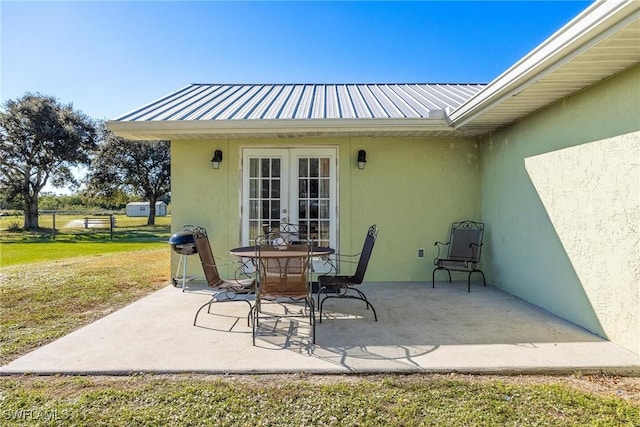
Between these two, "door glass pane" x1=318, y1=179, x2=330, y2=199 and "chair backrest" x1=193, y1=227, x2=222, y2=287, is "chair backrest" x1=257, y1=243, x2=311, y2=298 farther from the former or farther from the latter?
"door glass pane" x1=318, y1=179, x2=330, y2=199

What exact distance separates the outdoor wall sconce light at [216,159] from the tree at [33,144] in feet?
60.0

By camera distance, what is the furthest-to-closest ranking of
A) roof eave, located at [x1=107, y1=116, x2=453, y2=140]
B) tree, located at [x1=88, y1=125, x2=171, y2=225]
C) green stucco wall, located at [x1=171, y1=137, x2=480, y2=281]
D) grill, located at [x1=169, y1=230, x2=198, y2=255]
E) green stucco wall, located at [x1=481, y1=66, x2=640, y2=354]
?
1. tree, located at [x1=88, y1=125, x2=171, y2=225]
2. green stucco wall, located at [x1=171, y1=137, x2=480, y2=281]
3. grill, located at [x1=169, y1=230, x2=198, y2=255]
4. roof eave, located at [x1=107, y1=116, x2=453, y2=140]
5. green stucco wall, located at [x1=481, y1=66, x2=640, y2=354]

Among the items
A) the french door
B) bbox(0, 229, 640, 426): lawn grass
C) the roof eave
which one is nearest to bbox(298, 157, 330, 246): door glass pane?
the french door

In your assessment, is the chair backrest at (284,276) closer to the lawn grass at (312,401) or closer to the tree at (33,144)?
the lawn grass at (312,401)

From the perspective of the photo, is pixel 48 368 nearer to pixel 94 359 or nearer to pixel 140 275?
pixel 94 359

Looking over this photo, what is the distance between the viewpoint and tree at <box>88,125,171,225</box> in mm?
23938

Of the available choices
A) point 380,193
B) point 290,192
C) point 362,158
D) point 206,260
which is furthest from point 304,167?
point 206,260

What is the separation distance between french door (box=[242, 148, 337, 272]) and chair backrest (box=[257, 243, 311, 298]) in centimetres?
259

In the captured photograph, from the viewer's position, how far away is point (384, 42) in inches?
420

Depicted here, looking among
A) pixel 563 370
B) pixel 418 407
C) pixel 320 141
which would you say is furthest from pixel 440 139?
pixel 418 407

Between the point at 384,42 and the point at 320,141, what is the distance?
6.02 m

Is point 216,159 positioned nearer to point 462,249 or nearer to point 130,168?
point 462,249

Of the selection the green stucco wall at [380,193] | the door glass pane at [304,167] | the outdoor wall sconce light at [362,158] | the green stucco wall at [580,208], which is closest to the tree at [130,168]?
the green stucco wall at [380,193]

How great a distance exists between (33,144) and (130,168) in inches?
238
